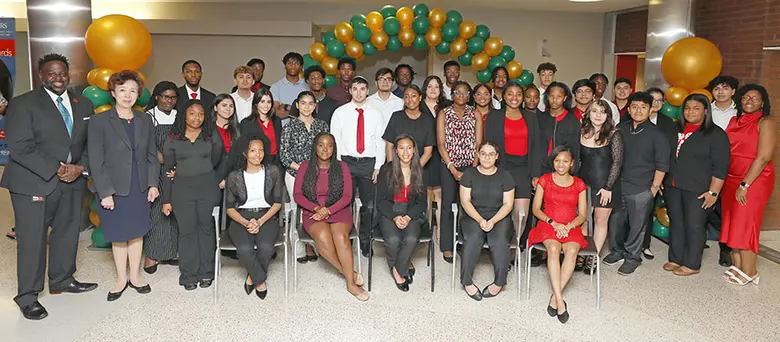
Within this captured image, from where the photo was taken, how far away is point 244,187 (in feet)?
14.9

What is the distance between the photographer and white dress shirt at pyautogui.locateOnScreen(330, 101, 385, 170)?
201 inches

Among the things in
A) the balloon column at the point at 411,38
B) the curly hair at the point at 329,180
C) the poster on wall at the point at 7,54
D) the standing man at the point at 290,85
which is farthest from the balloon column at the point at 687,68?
the poster on wall at the point at 7,54

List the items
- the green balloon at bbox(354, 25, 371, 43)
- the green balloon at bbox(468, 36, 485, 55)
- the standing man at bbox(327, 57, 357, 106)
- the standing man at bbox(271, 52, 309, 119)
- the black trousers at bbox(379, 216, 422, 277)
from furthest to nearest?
the green balloon at bbox(468, 36, 485, 55) → the green balloon at bbox(354, 25, 371, 43) → the standing man at bbox(271, 52, 309, 119) → the standing man at bbox(327, 57, 357, 106) → the black trousers at bbox(379, 216, 422, 277)

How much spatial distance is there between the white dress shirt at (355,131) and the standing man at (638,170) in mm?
1898

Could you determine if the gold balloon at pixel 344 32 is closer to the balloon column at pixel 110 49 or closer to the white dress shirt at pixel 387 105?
the white dress shirt at pixel 387 105

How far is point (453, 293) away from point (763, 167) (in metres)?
2.48

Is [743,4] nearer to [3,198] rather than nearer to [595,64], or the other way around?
[595,64]

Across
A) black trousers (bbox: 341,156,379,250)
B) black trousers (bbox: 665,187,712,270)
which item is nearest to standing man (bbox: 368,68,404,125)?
black trousers (bbox: 341,156,379,250)

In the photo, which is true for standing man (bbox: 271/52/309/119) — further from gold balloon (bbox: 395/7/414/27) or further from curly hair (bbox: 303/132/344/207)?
curly hair (bbox: 303/132/344/207)

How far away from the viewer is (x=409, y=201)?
4672 mm

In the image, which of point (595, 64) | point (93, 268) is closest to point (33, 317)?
point (93, 268)

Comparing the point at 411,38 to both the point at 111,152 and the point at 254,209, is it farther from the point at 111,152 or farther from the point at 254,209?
the point at 111,152

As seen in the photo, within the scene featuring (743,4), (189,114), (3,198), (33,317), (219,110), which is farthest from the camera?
(3,198)

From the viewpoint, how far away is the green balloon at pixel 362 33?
23.7ft
